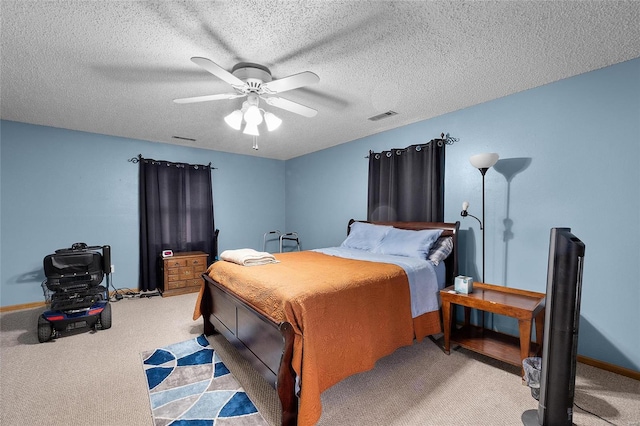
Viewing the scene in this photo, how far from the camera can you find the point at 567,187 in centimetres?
248

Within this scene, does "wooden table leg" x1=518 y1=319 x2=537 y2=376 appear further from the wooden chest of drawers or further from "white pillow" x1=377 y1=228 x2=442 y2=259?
the wooden chest of drawers

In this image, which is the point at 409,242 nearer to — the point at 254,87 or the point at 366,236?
the point at 366,236

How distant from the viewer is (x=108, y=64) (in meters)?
2.22

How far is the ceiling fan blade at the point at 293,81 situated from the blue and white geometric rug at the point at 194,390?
2247 mm

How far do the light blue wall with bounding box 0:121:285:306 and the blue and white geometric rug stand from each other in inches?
101

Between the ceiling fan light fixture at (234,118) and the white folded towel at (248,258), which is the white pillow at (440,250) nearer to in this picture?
the white folded towel at (248,258)

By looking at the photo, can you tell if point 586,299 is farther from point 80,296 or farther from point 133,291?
point 133,291

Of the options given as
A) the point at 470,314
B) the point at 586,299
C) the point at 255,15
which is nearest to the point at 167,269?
the point at 255,15

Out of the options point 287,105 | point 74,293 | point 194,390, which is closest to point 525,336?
point 194,390

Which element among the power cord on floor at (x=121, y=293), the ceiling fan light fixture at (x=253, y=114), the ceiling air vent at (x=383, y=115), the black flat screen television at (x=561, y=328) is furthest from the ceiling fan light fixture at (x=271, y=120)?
the power cord on floor at (x=121, y=293)

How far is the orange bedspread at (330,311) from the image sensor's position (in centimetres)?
169

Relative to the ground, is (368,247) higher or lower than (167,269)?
higher

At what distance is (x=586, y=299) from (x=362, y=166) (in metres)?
3.02

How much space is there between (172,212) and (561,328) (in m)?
5.12
